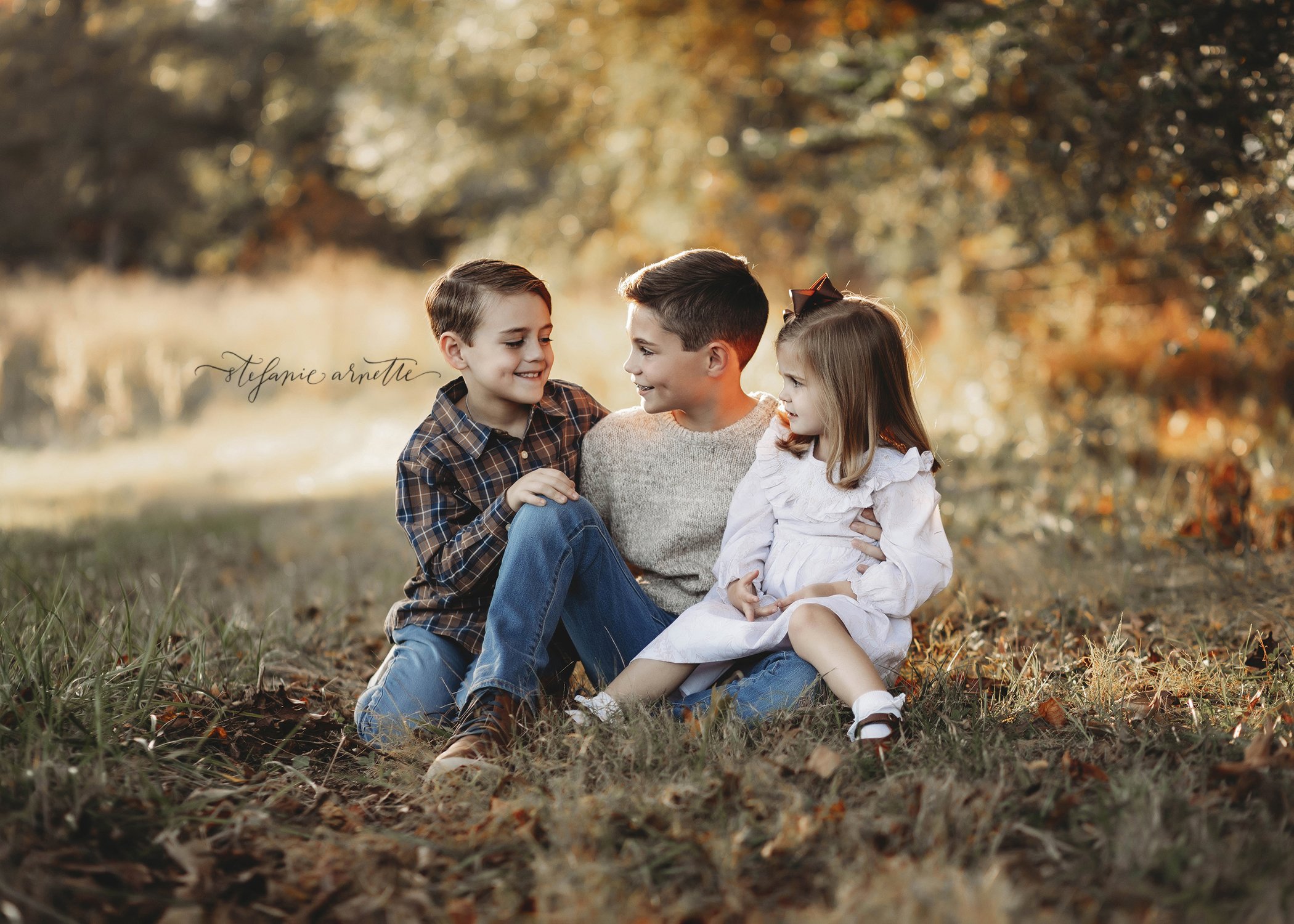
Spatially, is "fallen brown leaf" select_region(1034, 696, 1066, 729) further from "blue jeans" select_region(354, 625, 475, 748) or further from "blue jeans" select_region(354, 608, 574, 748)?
"blue jeans" select_region(354, 625, 475, 748)

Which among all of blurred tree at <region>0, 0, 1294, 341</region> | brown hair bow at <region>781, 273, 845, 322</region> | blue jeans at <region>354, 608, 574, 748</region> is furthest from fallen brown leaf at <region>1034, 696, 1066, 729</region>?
blurred tree at <region>0, 0, 1294, 341</region>

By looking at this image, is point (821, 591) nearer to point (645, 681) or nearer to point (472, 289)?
point (645, 681)

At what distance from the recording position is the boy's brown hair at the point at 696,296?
117 inches

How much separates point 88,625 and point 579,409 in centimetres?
171

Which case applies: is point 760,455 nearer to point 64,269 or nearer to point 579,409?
point 579,409

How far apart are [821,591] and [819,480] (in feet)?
1.02

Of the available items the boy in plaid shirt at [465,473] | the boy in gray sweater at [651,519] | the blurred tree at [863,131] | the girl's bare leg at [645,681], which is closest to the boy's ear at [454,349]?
the boy in plaid shirt at [465,473]

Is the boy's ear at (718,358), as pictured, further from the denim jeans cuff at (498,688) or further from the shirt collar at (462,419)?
the denim jeans cuff at (498,688)

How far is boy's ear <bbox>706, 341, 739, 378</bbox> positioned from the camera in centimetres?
300

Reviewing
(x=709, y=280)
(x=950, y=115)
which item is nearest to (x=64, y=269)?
(x=950, y=115)

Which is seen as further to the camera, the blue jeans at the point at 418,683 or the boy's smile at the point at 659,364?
the boy's smile at the point at 659,364

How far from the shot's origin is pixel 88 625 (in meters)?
3.27

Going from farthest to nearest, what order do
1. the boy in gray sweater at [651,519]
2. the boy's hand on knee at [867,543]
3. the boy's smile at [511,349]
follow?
the boy's smile at [511,349] → the boy's hand on knee at [867,543] → the boy in gray sweater at [651,519]

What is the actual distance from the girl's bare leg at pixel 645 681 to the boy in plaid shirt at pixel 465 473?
12.6 inches
